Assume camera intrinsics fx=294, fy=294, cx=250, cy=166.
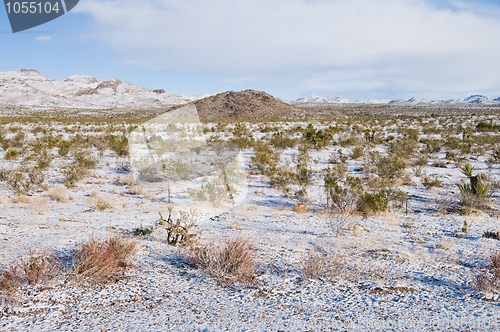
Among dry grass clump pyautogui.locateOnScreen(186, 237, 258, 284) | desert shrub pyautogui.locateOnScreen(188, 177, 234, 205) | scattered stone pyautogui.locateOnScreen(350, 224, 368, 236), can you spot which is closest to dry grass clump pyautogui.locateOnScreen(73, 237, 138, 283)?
dry grass clump pyautogui.locateOnScreen(186, 237, 258, 284)

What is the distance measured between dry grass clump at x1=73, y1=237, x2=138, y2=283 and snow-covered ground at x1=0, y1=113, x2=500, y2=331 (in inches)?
6.2

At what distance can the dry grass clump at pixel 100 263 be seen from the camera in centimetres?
380

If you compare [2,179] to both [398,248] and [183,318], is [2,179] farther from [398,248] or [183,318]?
[398,248]

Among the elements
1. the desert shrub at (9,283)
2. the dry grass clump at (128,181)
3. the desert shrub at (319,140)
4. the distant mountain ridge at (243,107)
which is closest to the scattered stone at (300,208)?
the dry grass clump at (128,181)

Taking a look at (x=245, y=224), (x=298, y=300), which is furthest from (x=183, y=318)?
(x=245, y=224)

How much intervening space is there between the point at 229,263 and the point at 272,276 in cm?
63

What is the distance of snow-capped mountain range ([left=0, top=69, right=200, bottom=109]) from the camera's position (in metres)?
104

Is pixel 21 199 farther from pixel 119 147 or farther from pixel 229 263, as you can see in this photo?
pixel 119 147

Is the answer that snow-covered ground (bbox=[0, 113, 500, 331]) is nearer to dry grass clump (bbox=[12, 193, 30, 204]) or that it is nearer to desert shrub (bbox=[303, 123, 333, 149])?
dry grass clump (bbox=[12, 193, 30, 204])

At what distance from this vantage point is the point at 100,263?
3.87m

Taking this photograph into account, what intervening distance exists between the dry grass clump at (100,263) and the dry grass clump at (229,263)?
1.00 metres

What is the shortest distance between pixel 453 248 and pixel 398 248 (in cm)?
95

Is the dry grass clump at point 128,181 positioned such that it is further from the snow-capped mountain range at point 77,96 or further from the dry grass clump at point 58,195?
the snow-capped mountain range at point 77,96

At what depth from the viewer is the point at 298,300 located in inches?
140
